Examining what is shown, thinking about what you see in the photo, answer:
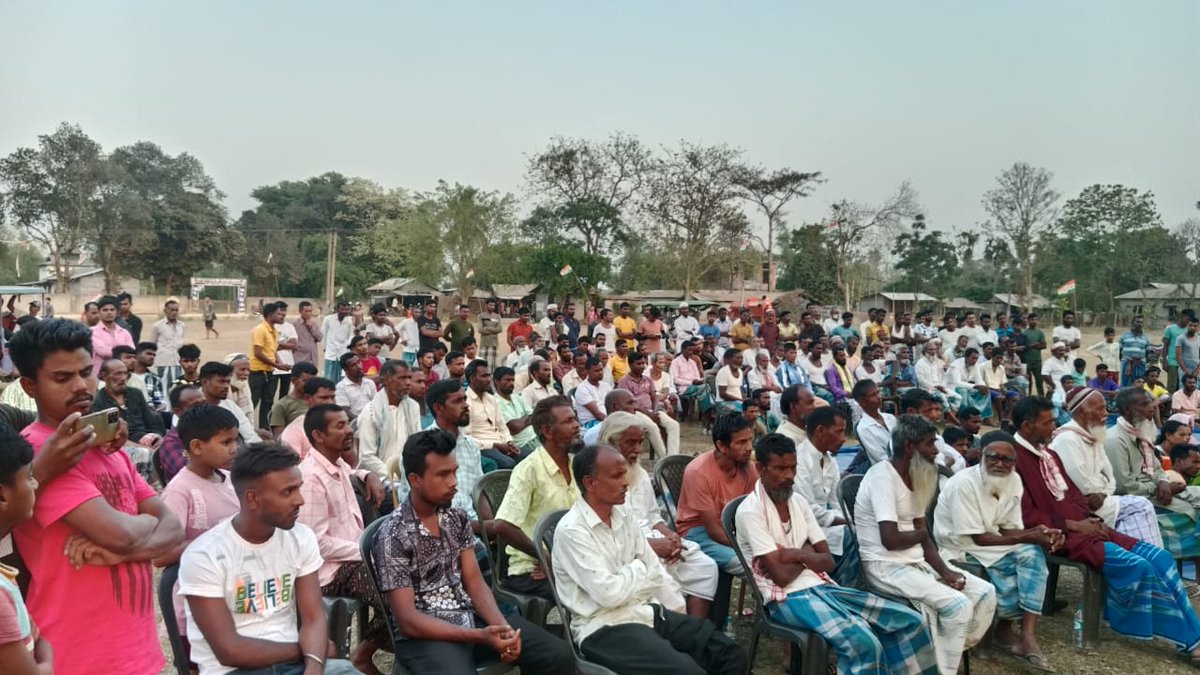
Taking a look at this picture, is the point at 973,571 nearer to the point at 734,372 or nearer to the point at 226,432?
the point at 226,432

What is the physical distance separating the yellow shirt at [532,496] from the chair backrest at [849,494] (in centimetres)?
151

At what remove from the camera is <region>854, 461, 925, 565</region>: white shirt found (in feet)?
13.2

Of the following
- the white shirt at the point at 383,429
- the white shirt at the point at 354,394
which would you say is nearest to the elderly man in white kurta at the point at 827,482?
the white shirt at the point at 383,429

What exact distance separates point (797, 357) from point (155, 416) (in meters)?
7.89

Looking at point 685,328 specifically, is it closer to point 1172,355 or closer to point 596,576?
point 1172,355

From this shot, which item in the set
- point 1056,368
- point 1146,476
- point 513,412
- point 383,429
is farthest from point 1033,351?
point 383,429

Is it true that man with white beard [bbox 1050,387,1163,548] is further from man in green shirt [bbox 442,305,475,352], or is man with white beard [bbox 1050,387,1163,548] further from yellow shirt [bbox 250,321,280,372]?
man in green shirt [bbox 442,305,475,352]

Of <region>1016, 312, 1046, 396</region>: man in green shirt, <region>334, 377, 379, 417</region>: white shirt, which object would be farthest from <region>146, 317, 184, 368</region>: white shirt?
<region>1016, 312, 1046, 396</region>: man in green shirt

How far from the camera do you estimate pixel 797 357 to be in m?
11.0

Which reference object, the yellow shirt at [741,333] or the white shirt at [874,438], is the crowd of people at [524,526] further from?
the yellow shirt at [741,333]

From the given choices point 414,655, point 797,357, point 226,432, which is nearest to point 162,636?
point 226,432

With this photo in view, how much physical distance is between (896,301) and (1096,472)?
5333 cm

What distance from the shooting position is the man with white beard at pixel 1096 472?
4.98 m

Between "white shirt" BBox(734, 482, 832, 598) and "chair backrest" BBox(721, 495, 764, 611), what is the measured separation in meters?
0.02
